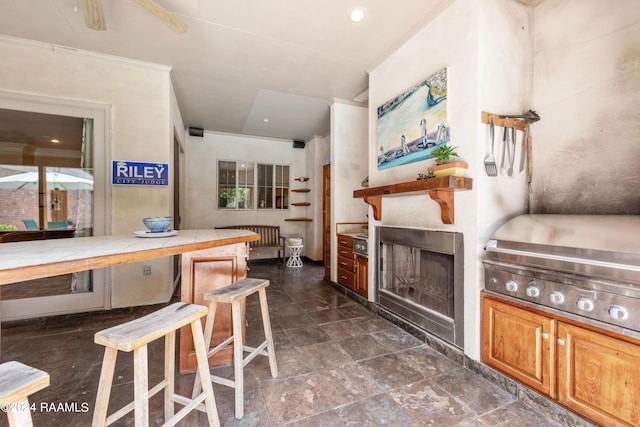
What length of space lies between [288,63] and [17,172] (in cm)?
340

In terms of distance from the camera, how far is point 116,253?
129 centimetres

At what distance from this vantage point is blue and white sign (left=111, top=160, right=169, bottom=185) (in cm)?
330

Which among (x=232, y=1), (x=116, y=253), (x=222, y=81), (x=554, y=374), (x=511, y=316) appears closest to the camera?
(x=116, y=253)

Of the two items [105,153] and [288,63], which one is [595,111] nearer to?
[288,63]

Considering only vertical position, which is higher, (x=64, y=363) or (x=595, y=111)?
(x=595, y=111)

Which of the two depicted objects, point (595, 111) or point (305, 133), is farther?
point (305, 133)

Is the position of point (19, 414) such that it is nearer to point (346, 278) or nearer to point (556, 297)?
point (556, 297)

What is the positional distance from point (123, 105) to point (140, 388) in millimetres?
3458

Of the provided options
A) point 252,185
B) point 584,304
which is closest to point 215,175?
point 252,185

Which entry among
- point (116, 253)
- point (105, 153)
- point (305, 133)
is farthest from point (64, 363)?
point (305, 133)

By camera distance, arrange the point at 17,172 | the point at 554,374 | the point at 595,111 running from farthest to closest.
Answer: the point at 17,172, the point at 595,111, the point at 554,374

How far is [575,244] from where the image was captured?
1551mm

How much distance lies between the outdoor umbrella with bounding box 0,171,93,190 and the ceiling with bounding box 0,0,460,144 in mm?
1476

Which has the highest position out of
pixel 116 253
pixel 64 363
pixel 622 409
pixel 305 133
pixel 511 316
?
pixel 305 133
